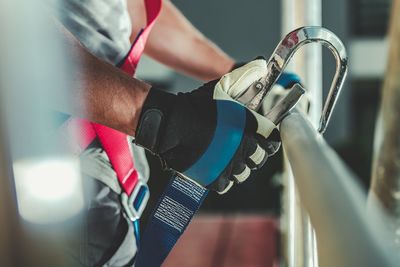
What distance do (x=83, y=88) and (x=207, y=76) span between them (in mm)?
582

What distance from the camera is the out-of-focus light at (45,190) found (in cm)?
46

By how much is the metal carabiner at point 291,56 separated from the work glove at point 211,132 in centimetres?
2

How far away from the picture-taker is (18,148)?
1.48 ft

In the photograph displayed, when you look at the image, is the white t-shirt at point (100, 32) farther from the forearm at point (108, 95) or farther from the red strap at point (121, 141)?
the forearm at point (108, 95)

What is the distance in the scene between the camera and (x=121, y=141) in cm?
117

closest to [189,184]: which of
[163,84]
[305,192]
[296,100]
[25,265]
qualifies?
[296,100]

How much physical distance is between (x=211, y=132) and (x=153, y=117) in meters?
0.08

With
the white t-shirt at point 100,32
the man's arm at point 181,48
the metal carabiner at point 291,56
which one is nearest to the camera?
the metal carabiner at point 291,56

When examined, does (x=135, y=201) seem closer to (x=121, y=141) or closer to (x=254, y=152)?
(x=121, y=141)

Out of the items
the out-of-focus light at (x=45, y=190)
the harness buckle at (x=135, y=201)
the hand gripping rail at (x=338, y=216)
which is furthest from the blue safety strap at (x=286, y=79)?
the out-of-focus light at (x=45, y=190)

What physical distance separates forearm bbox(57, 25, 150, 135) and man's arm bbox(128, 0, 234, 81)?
1.69ft

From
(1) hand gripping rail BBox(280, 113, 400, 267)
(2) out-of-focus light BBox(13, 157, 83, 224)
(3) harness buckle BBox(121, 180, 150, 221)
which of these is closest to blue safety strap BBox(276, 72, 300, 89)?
(3) harness buckle BBox(121, 180, 150, 221)

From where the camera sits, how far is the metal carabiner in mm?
887

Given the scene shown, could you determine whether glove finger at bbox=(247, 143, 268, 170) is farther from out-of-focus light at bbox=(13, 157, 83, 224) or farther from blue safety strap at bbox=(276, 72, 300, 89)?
out-of-focus light at bbox=(13, 157, 83, 224)
